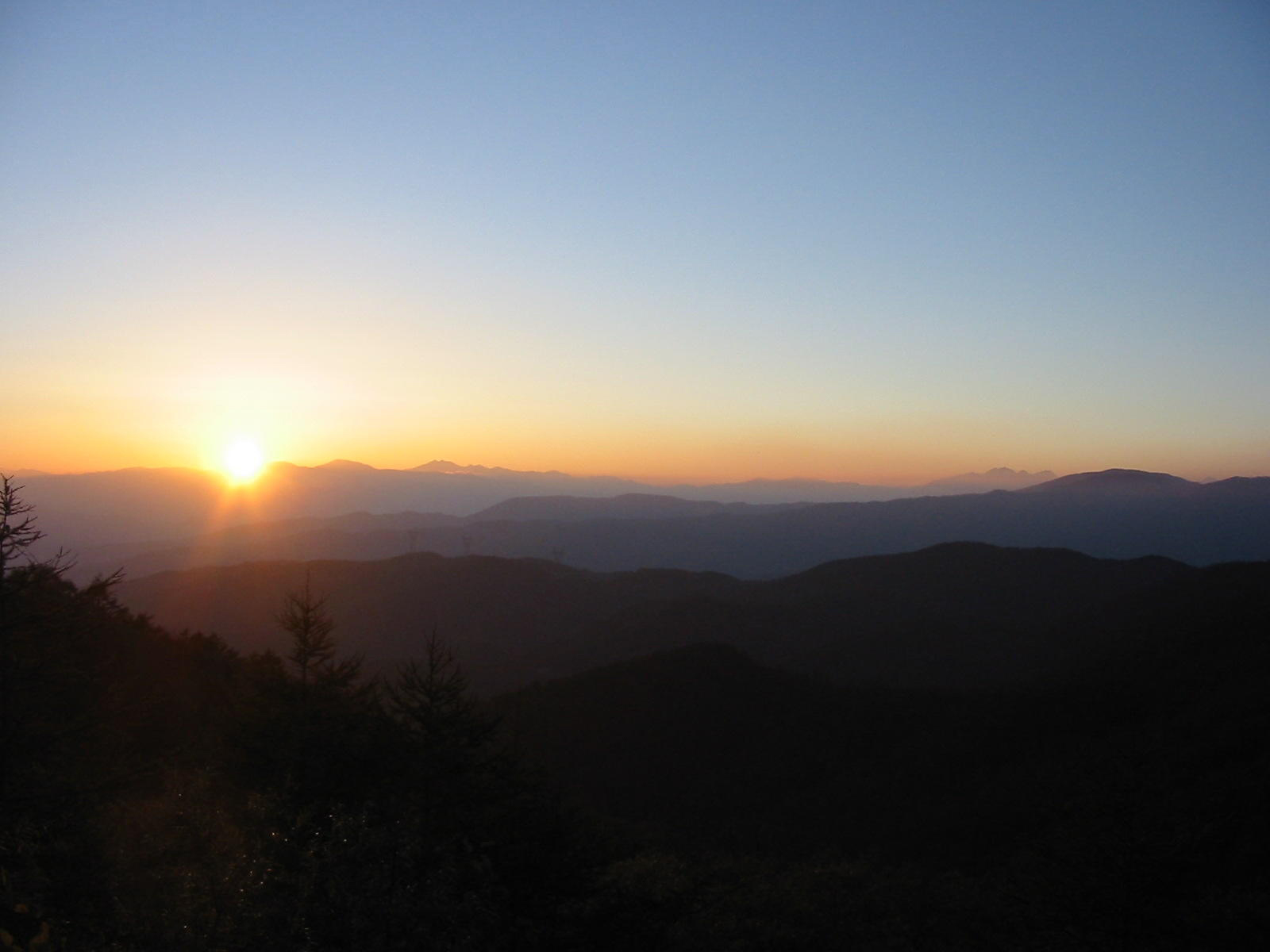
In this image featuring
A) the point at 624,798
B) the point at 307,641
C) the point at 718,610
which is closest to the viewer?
the point at 307,641

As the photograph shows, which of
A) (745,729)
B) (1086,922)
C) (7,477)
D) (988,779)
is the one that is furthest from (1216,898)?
(745,729)

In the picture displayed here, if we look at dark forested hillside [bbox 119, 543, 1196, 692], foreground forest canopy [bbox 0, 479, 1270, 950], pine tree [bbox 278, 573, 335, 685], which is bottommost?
dark forested hillside [bbox 119, 543, 1196, 692]

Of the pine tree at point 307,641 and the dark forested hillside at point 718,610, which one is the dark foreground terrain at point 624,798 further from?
the dark forested hillside at point 718,610

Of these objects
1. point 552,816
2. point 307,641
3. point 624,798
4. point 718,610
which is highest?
point 307,641

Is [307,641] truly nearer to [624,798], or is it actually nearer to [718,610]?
[624,798]

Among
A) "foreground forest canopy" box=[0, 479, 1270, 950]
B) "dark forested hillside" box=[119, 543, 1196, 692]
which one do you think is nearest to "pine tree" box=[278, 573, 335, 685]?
"foreground forest canopy" box=[0, 479, 1270, 950]

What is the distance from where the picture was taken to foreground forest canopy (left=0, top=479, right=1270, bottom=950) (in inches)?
310

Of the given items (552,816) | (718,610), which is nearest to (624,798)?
(552,816)

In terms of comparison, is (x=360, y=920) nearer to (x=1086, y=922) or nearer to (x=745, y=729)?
(x=1086, y=922)

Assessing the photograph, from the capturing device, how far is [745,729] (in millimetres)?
39219

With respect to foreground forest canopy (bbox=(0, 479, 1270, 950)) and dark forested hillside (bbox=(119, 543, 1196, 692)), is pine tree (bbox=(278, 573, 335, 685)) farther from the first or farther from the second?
dark forested hillside (bbox=(119, 543, 1196, 692))

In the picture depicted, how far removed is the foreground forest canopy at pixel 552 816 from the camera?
788 centimetres

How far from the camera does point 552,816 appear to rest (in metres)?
14.1

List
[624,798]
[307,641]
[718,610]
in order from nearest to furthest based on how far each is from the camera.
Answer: [307,641], [624,798], [718,610]
